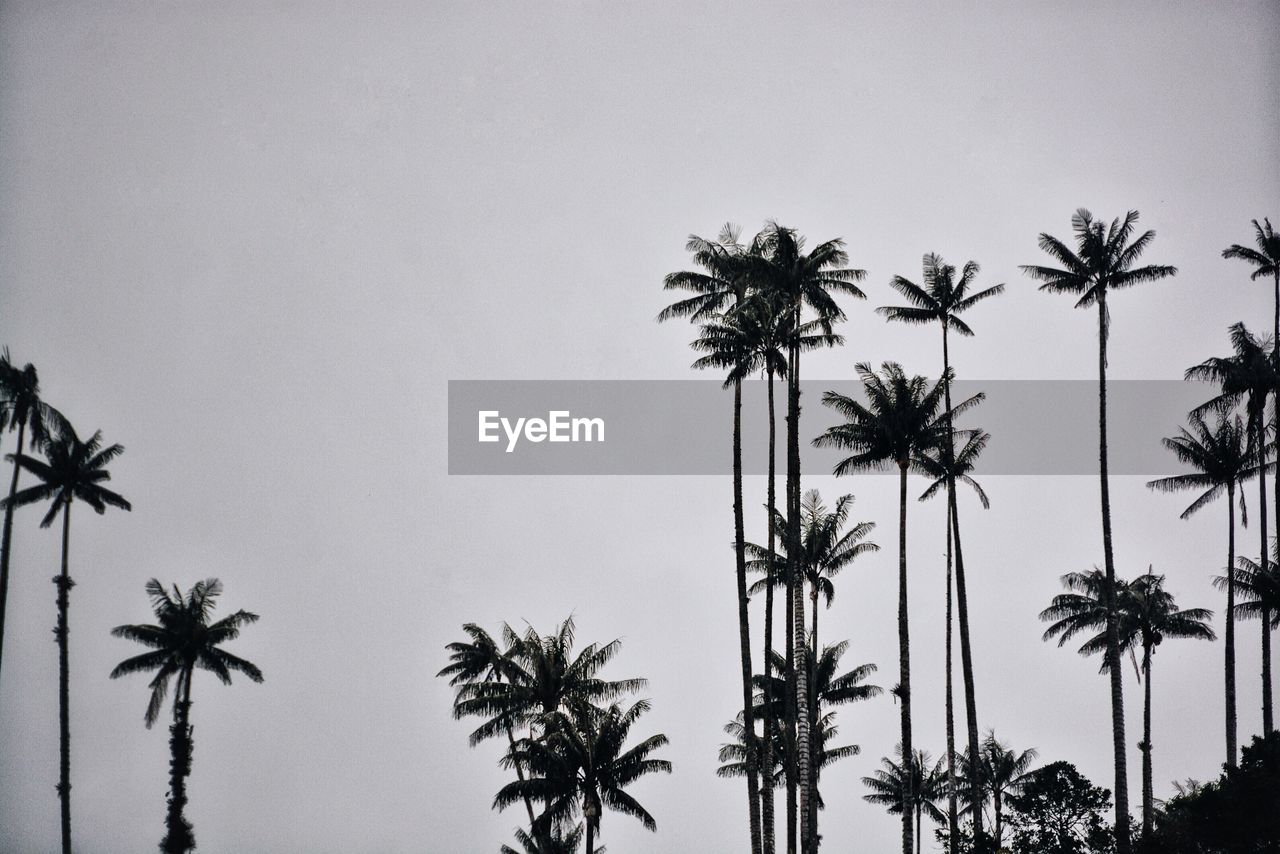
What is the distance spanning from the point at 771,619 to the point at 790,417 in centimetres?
798

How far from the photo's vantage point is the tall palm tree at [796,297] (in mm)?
39438

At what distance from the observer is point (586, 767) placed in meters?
42.7

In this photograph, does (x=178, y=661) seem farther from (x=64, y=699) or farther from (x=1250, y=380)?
(x=1250, y=380)

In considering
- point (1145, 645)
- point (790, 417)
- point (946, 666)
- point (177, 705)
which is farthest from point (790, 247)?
point (177, 705)

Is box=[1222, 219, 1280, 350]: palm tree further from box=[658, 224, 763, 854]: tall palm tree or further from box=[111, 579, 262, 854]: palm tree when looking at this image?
box=[111, 579, 262, 854]: palm tree

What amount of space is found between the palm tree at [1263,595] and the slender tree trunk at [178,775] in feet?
153

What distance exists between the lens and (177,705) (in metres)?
49.5

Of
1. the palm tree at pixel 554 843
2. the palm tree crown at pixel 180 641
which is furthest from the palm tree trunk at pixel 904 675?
the palm tree crown at pixel 180 641

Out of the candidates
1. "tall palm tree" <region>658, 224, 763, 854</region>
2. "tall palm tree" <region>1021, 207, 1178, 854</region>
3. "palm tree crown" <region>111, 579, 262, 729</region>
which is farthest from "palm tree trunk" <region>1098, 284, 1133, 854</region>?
"palm tree crown" <region>111, 579, 262, 729</region>

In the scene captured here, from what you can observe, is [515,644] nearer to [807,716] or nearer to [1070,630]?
[807,716]

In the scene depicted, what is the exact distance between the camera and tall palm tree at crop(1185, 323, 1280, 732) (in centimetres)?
4297

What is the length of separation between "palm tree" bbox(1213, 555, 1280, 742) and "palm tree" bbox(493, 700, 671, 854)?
2424cm

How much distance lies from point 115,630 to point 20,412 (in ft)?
35.8

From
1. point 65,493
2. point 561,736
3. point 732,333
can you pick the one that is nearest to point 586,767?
point 561,736
